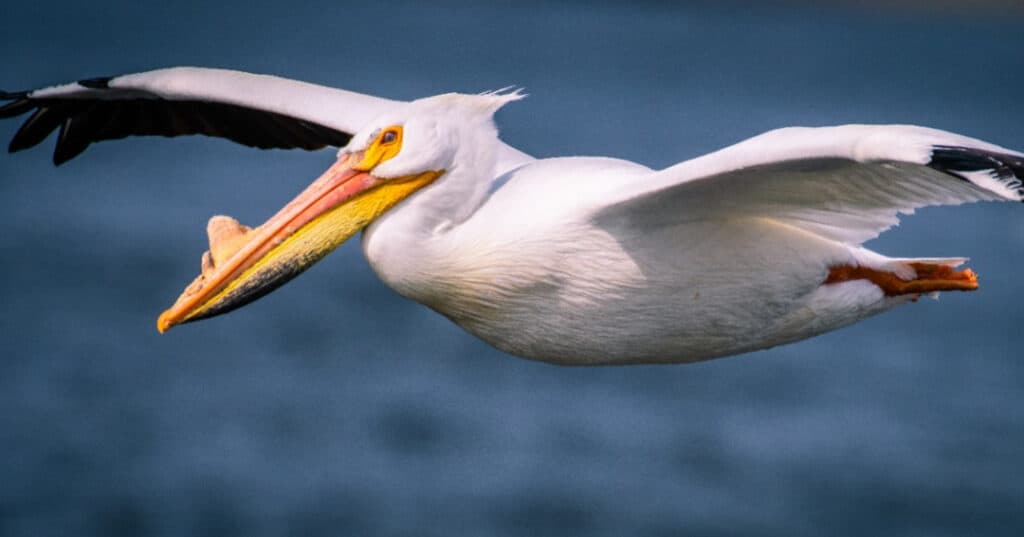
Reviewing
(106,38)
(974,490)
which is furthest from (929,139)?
(106,38)

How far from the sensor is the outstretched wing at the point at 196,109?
6.57 m

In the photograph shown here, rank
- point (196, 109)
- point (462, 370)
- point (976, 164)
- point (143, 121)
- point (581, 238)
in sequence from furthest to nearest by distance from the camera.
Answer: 1. point (462, 370)
2. point (143, 121)
3. point (196, 109)
4. point (581, 238)
5. point (976, 164)

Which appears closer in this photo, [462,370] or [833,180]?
[833,180]

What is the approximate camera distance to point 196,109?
7176 millimetres

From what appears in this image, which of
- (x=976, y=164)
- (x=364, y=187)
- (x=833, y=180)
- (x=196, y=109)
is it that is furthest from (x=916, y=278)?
(x=196, y=109)

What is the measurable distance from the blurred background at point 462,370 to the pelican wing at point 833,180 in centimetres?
1237

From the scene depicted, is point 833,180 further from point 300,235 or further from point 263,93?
point 263,93

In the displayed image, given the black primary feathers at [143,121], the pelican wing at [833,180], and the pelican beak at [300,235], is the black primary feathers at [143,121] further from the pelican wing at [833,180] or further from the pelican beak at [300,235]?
the pelican wing at [833,180]

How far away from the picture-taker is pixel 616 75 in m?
24.9

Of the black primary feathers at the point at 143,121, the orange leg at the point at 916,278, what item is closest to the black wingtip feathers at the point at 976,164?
the orange leg at the point at 916,278

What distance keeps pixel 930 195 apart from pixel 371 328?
17.3 metres

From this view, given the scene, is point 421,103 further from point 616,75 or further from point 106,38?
point 106,38

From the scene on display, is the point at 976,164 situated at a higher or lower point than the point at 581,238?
higher

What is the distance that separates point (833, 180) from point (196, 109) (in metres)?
2.97
